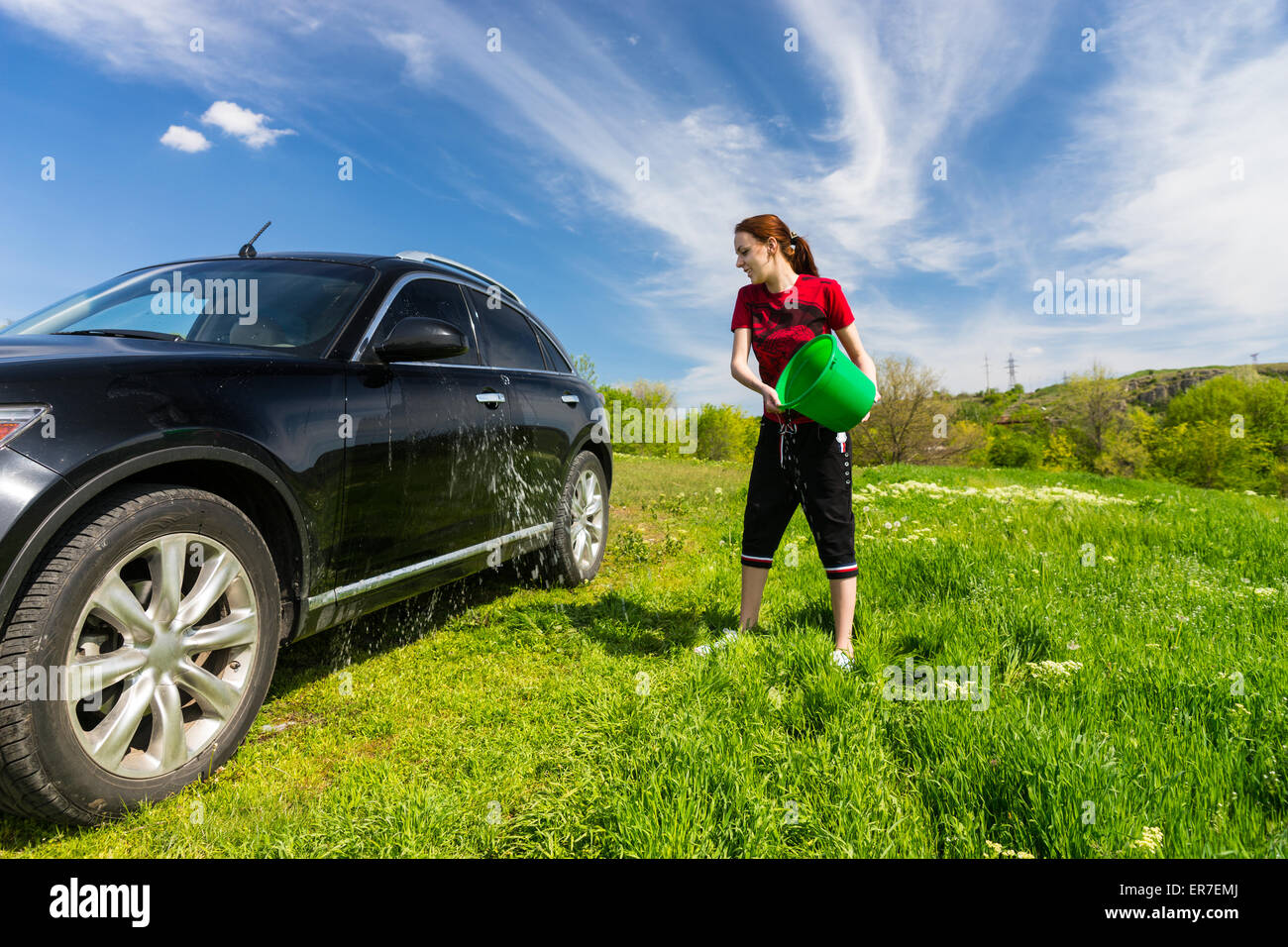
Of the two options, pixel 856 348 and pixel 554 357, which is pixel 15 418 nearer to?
pixel 856 348

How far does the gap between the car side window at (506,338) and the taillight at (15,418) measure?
7.71 feet

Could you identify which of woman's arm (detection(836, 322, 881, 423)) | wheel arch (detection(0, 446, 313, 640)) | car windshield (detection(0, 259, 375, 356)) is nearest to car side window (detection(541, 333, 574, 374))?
car windshield (detection(0, 259, 375, 356))

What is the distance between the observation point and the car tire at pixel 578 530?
15.2ft

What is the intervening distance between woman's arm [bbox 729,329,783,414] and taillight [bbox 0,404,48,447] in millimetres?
2524

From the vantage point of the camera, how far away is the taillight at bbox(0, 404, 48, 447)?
1.70 metres

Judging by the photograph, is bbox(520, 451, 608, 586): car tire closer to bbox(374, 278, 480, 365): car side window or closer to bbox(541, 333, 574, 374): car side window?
bbox(541, 333, 574, 374): car side window

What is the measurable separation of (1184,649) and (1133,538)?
283 centimetres

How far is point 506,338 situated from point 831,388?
2.24m

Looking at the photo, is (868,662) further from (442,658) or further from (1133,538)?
(1133,538)

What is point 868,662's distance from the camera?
2.99m

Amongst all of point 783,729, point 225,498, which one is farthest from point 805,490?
point 225,498

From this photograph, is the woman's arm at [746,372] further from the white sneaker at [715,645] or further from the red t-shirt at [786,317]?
the white sneaker at [715,645]

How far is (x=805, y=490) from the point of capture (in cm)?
331
